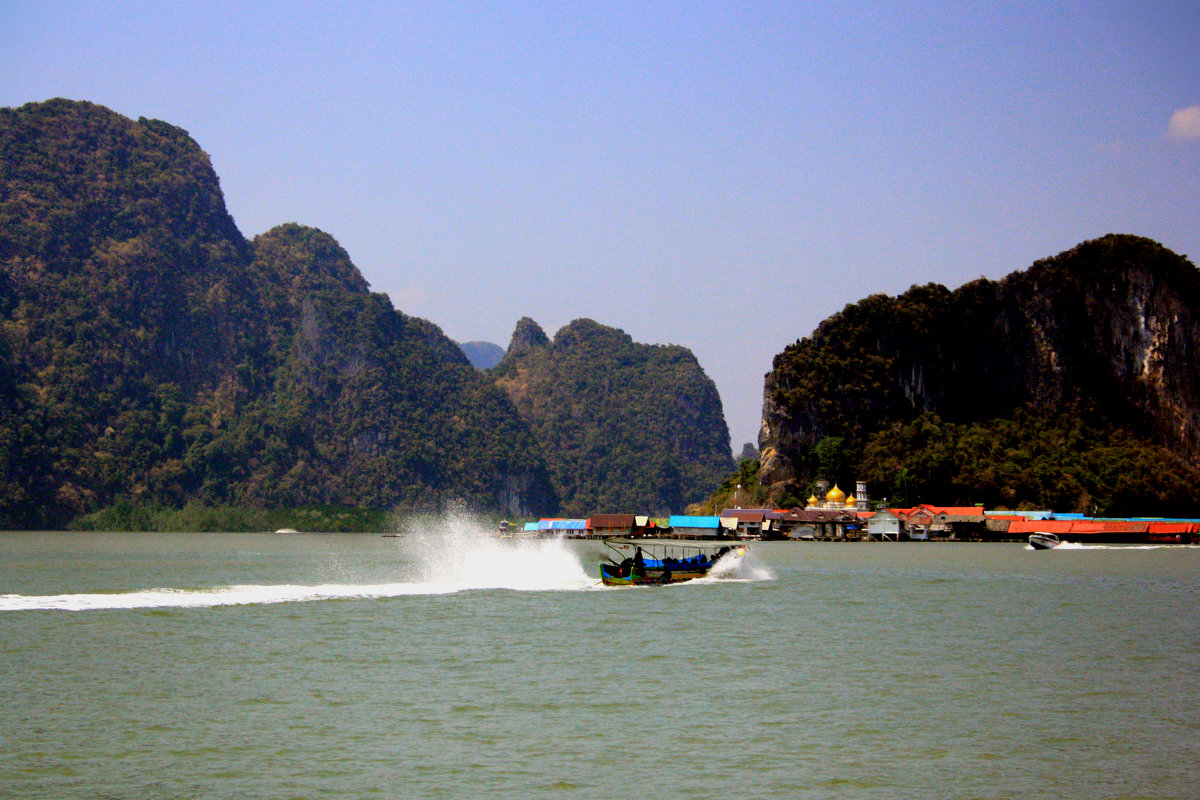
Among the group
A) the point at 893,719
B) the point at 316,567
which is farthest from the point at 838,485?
the point at 893,719

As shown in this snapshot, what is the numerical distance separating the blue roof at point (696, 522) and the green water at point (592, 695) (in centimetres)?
11918

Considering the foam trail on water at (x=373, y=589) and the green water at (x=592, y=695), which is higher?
the foam trail on water at (x=373, y=589)

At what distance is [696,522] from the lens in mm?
183875

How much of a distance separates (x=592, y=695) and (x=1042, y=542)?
377 feet

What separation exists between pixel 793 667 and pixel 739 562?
126 ft

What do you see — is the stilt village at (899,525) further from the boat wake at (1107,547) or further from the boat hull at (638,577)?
the boat hull at (638,577)

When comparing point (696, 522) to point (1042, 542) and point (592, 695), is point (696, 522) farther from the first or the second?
point (592, 695)

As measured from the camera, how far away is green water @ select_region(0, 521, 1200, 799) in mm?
22844

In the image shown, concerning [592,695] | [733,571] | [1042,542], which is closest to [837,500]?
[1042,542]

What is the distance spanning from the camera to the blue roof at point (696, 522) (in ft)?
592

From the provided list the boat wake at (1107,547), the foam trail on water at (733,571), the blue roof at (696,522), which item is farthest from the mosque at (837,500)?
the foam trail on water at (733,571)

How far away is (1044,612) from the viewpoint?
5350cm

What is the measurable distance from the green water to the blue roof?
119m

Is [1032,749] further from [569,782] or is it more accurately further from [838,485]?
[838,485]
